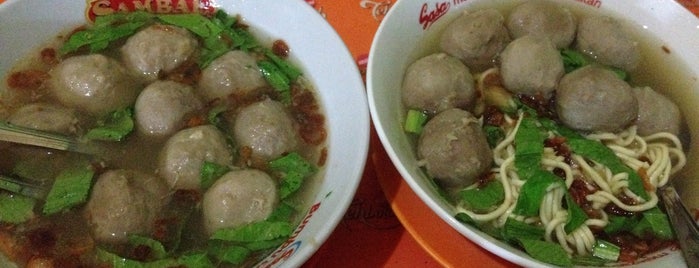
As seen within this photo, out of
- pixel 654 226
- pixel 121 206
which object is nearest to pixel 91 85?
pixel 121 206

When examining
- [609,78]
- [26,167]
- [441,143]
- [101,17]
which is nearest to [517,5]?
[609,78]

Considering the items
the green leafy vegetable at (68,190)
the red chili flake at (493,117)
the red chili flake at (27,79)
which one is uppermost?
the red chili flake at (27,79)

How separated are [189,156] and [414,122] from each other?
0.72 meters

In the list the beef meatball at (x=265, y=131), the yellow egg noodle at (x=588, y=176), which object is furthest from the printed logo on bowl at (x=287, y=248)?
the yellow egg noodle at (x=588, y=176)

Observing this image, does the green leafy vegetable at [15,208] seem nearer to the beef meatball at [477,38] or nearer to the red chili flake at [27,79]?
the red chili flake at [27,79]

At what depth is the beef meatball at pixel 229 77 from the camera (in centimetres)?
185

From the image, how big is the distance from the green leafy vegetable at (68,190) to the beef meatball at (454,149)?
0.99 meters

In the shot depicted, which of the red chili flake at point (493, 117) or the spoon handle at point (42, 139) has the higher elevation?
the spoon handle at point (42, 139)

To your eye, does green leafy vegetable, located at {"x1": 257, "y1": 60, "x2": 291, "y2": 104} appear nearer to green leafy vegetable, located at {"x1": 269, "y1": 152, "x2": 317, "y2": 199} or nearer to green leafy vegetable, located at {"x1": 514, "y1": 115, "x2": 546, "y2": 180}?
green leafy vegetable, located at {"x1": 269, "y1": 152, "x2": 317, "y2": 199}

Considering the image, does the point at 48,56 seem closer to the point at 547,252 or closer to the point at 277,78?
the point at 277,78

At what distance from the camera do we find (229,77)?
185 centimetres

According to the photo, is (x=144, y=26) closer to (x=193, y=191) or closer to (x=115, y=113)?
(x=115, y=113)

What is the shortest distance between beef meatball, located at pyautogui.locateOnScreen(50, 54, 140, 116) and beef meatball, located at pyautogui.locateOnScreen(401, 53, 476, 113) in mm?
913

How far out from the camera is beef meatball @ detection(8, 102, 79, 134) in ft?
5.50
